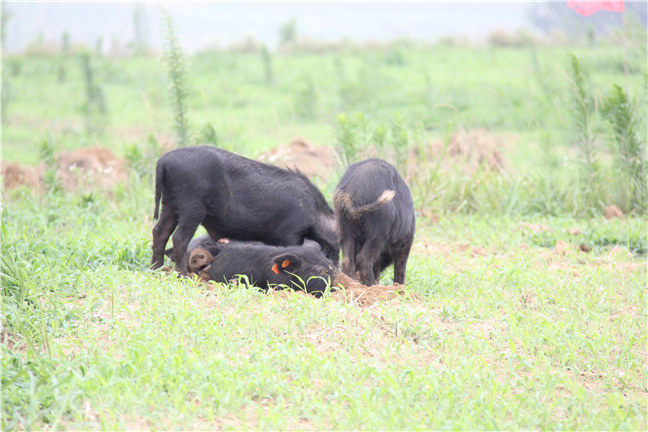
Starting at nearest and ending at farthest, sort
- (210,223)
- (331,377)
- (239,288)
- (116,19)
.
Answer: (331,377)
(239,288)
(210,223)
(116,19)

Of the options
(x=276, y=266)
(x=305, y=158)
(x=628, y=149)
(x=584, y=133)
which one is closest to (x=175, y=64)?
(x=305, y=158)

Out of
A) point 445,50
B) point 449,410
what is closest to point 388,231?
point 449,410

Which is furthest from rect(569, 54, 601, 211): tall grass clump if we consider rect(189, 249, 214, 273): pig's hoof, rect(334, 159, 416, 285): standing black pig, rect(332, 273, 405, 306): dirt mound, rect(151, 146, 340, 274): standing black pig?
rect(189, 249, 214, 273): pig's hoof

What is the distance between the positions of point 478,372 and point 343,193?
1.97m

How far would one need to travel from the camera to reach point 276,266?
5473 millimetres

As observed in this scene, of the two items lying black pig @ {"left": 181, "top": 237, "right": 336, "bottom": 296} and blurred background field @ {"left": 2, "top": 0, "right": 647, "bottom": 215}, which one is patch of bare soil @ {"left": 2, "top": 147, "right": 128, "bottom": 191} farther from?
lying black pig @ {"left": 181, "top": 237, "right": 336, "bottom": 296}

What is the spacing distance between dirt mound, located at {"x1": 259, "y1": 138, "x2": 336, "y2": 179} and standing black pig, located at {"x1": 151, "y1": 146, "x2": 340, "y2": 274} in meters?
3.05

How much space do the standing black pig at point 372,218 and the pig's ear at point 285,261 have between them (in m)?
0.44

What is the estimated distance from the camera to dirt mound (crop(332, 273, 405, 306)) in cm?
506

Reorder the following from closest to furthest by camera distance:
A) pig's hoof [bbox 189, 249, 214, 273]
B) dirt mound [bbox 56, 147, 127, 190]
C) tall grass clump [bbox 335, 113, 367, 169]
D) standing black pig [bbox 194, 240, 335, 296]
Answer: standing black pig [bbox 194, 240, 335, 296], pig's hoof [bbox 189, 249, 214, 273], tall grass clump [bbox 335, 113, 367, 169], dirt mound [bbox 56, 147, 127, 190]

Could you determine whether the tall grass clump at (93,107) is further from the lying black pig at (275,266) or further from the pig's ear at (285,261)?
the pig's ear at (285,261)

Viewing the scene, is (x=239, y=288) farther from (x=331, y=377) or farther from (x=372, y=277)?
(x=331, y=377)

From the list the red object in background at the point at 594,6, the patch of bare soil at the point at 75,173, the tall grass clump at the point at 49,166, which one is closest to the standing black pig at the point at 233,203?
the patch of bare soil at the point at 75,173

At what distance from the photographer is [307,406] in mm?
3486
